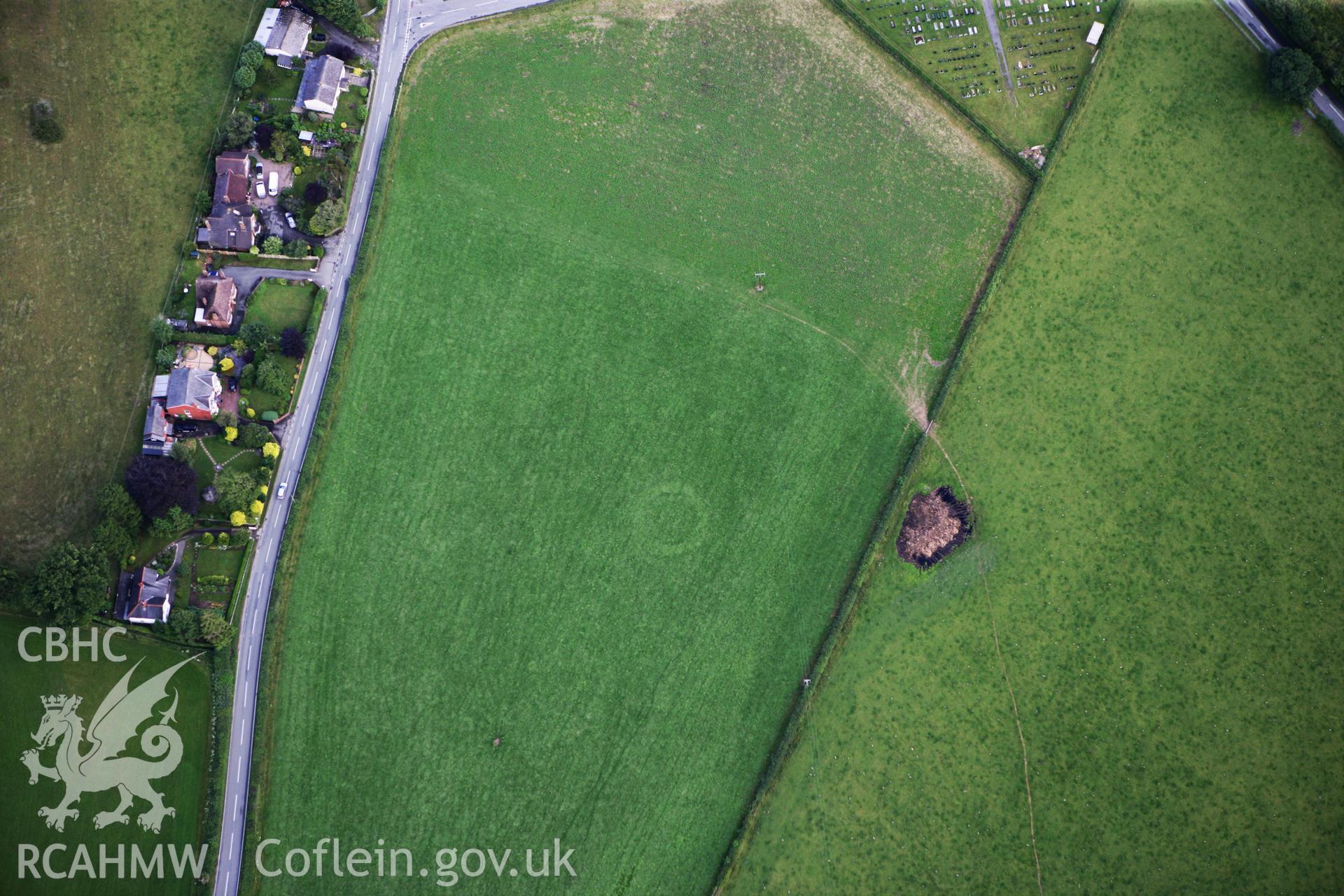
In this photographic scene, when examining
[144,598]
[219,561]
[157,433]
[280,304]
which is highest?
[280,304]

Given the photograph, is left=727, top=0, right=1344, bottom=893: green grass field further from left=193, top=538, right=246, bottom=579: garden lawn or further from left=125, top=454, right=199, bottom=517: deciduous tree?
left=125, top=454, right=199, bottom=517: deciduous tree

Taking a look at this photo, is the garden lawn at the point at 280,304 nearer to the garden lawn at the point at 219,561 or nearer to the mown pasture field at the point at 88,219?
the mown pasture field at the point at 88,219

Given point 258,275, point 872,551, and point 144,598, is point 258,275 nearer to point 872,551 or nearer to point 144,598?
point 144,598

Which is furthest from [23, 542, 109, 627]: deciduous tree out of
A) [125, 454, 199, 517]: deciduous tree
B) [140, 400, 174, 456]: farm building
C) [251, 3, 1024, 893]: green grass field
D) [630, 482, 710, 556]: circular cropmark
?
[630, 482, 710, 556]: circular cropmark

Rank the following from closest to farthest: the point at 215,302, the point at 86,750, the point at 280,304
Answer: the point at 86,750
the point at 215,302
the point at 280,304

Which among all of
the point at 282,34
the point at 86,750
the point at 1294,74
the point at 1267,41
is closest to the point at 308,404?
the point at 86,750

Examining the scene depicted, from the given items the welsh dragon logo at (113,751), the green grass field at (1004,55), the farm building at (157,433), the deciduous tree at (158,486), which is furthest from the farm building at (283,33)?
the welsh dragon logo at (113,751)

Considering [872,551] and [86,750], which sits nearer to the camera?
[86,750]

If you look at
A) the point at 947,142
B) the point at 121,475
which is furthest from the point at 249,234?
the point at 947,142
